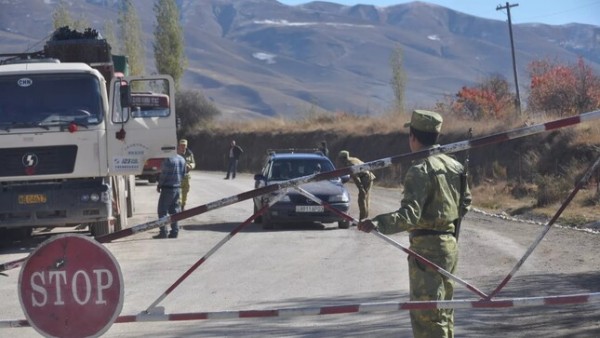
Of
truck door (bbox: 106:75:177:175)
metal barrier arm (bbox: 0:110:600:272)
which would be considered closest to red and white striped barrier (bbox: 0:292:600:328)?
metal barrier arm (bbox: 0:110:600:272)

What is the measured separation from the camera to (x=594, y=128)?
36406mm

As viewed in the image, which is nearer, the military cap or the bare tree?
the military cap

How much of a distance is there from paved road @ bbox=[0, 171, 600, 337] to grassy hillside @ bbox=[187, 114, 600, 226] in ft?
13.9

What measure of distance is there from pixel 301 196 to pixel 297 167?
2173 millimetres

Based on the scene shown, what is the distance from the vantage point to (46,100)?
1644 cm

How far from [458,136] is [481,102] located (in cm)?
2427

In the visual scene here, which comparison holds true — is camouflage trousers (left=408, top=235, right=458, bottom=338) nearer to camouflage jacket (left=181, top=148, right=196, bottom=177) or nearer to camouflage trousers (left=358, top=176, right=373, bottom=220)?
camouflage trousers (left=358, top=176, right=373, bottom=220)

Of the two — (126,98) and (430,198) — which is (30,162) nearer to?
(126,98)

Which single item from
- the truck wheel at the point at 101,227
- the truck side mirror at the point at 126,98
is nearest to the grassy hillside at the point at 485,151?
the truck wheel at the point at 101,227

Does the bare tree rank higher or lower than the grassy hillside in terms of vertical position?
higher

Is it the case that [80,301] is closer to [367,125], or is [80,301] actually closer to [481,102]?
[367,125]

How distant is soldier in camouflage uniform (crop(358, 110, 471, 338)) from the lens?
22.6 feet

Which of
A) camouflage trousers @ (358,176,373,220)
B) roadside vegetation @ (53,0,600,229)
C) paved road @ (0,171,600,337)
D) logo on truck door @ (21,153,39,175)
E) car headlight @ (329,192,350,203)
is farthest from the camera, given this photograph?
roadside vegetation @ (53,0,600,229)

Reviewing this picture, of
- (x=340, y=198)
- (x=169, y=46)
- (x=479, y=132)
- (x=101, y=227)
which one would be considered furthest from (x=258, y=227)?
(x=169, y=46)
